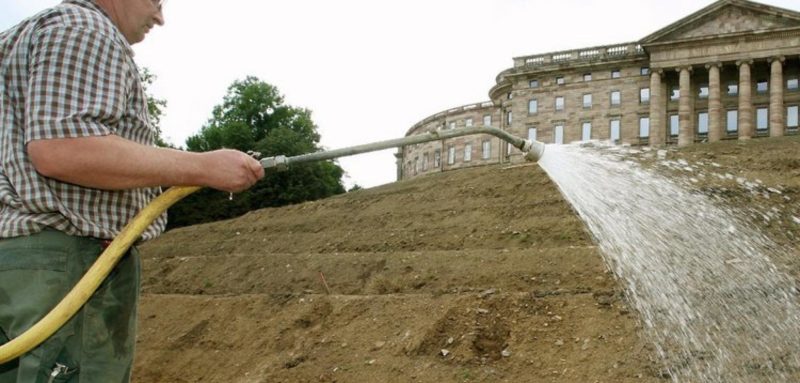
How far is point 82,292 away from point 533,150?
10.6ft

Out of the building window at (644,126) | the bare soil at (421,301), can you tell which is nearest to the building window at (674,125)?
the building window at (644,126)

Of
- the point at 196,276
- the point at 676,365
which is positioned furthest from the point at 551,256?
the point at 196,276

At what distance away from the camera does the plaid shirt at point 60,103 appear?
2469 mm

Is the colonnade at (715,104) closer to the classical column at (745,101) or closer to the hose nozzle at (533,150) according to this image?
the classical column at (745,101)

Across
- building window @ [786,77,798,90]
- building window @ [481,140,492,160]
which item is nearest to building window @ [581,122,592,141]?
building window @ [481,140,492,160]

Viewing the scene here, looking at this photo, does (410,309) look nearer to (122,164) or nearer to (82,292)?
(82,292)

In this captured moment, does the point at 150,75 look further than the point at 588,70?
No

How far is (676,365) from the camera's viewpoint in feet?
31.3

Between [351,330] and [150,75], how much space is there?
52.4 m

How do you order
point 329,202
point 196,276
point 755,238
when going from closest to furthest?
point 755,238
point 196,276
point 329,202

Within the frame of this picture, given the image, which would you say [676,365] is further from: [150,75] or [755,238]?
[150,75]

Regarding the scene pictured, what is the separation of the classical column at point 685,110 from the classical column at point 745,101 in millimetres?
4231

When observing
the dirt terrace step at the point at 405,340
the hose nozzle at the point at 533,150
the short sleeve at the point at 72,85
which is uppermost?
the short sleeve at the point at 72,85

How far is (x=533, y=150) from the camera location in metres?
5.06
